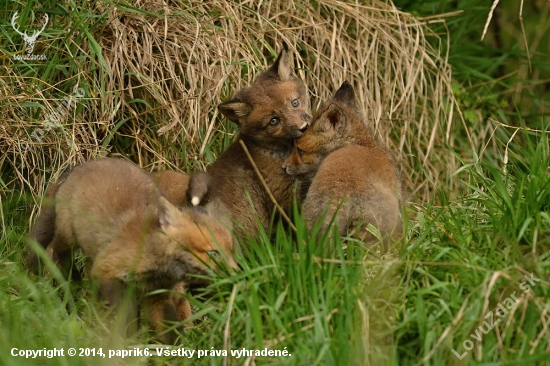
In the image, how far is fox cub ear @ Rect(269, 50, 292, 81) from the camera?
6262 millimetres

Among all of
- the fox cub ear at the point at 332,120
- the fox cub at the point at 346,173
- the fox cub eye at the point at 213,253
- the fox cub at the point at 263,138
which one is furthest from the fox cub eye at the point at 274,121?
the fox cub eye at the point at 213,253

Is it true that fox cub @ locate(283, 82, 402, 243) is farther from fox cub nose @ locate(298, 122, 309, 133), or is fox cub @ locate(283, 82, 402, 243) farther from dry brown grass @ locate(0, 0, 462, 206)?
dry brown grass @ locate(0, 0, 462, 206)

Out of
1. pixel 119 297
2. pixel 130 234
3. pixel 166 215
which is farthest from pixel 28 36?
pixel 119 297

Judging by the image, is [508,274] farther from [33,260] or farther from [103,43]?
[103,43]

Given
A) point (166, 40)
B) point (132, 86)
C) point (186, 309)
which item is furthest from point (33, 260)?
point (166, 40)

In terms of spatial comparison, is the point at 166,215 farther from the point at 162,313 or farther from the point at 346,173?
the point at 346,173

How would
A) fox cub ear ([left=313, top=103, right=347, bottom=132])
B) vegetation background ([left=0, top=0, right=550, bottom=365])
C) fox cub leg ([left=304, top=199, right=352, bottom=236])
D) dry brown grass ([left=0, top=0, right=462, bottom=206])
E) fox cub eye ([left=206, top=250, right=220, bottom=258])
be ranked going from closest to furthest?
vegetation background ([left=0, top=0, right=550, bottom=365]) < fox cub eye ([left=206, top=250, right=220, bottom=258]) < fox cub leg ([left=304, top=199, right=352, bottom=236]) < fox cub ear ([left=313, top=103, right=347, bottom=132]) < dry brown grass ([left=0, top=0, right=462, bottom=206])

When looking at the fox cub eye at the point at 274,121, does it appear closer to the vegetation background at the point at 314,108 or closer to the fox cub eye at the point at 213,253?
the vegetation background at the point at 314,108

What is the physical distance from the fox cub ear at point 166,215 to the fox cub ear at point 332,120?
5.52 ft

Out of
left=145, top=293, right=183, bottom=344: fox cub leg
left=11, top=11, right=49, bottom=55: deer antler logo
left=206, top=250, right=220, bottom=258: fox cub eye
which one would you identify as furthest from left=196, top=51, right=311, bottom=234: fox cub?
left=11, top=11, right=49, bottom=55: deer antler logo

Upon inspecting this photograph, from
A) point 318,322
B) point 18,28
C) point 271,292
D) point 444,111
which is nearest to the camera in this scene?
point 318,322

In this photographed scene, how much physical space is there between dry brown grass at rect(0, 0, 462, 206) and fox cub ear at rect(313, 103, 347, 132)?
1.08 m

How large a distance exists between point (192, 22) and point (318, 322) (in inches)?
142

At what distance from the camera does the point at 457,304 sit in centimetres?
392
